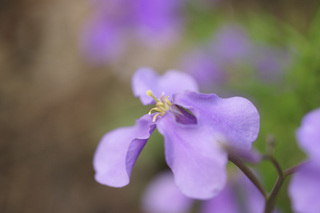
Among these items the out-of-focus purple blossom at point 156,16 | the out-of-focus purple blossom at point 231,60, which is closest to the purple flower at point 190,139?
the out-of-focus purple blossom at point 231,60

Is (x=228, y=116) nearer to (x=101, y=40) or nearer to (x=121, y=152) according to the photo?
(x=121, y=152)

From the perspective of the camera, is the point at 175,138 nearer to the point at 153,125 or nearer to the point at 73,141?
the point at 153,125

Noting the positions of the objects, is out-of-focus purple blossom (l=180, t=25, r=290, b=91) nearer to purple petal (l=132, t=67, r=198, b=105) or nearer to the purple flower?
purple petal (l=132, t=67, r=198, b=105)

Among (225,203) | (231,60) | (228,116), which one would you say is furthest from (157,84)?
(231,60)

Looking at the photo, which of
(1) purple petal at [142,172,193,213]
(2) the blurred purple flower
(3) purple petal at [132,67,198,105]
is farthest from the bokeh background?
(2) the blurred purple flower

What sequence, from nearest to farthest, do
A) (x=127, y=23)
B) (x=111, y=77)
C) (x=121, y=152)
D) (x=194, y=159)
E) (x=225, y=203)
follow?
(x=194, y=159) → (x=121, y=152) → (x=225, y=203) → (x=127, y=23) → (x=111, y=77)
